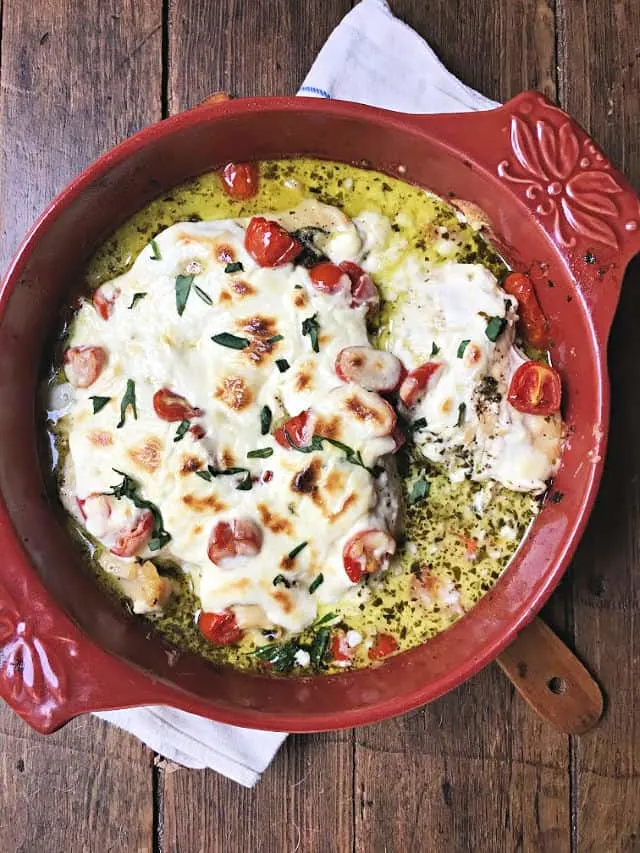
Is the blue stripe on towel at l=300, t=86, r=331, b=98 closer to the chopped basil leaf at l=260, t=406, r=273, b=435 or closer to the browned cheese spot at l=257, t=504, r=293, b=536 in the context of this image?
the chopped basil leaf at l=260, t=406, r=273, b=435

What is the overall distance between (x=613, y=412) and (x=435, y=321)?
2.23 ft

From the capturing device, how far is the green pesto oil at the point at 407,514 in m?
2.61

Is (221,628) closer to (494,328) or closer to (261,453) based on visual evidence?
(261,453)

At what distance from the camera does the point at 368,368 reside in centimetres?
243

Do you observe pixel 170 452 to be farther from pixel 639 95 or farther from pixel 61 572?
pixel 639 95

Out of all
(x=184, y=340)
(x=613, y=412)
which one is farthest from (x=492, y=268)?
(x=184, y=340)

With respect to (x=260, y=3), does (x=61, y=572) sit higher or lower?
lower

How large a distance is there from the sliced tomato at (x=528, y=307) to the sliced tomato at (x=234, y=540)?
1039 mm

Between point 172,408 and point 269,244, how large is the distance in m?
0.55

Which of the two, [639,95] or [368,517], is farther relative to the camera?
[639,95]

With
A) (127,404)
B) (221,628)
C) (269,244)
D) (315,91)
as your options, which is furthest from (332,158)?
(221,628)

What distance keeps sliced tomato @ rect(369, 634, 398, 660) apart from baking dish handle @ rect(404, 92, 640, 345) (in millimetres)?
1105

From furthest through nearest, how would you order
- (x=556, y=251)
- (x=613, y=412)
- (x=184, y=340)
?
(x=613, y=412), (x=184, y=340), (x=556, y=251)

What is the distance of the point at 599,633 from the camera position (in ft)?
8.98
